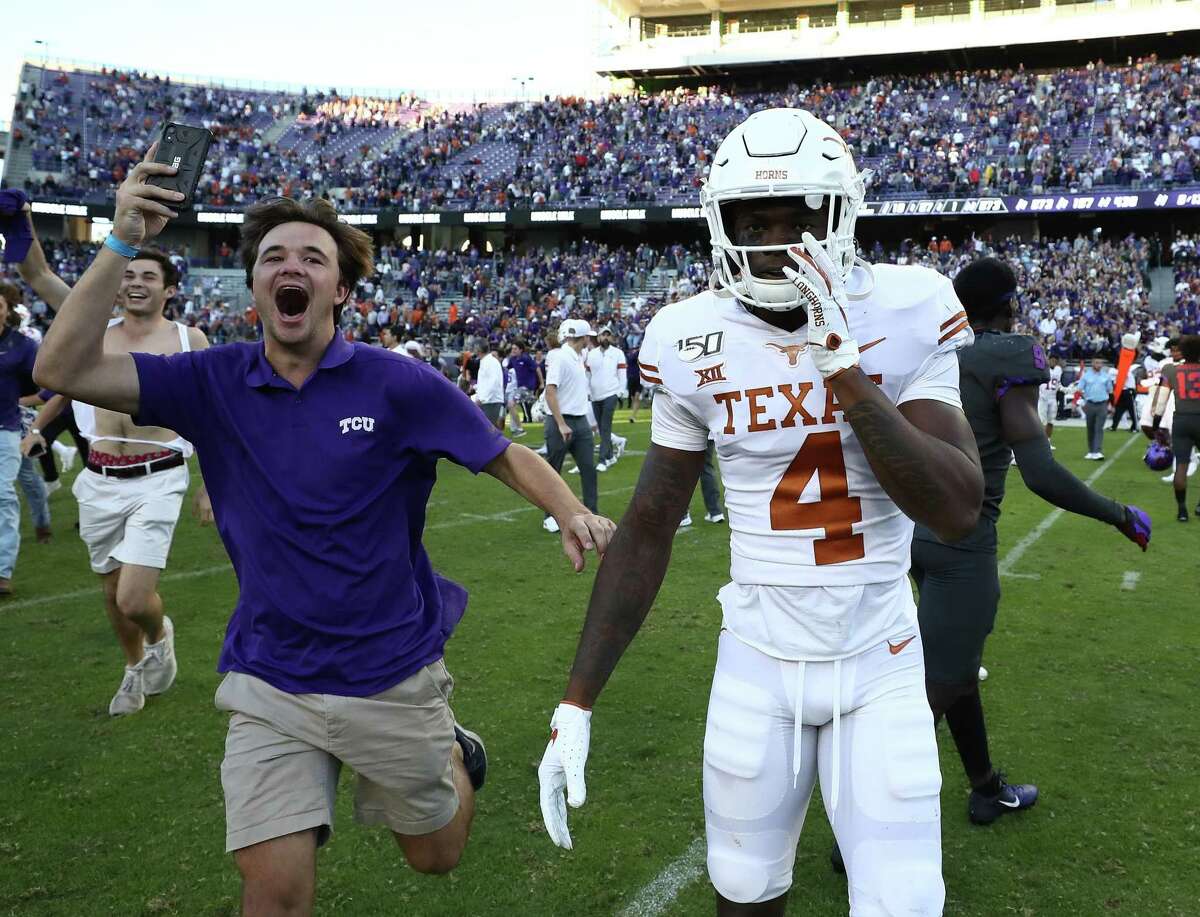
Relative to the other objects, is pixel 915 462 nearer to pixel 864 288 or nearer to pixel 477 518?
pixel 864 288

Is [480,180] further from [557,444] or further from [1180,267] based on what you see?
[557,444]

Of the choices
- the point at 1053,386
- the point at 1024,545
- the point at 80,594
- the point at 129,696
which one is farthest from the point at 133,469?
the point at 1053,386

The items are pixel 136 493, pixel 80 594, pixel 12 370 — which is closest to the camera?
pixel 136 493

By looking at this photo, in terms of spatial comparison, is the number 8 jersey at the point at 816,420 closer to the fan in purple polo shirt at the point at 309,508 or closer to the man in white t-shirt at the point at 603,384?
the fan in purple polo shirt at the point at 309,508

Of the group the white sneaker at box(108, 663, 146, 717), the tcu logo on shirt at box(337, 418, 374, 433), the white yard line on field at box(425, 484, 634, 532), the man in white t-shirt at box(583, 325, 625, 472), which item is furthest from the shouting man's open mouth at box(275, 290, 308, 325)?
the man in white t-shirt at box(583, 325, 625, 472)

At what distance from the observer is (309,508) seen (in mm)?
2713

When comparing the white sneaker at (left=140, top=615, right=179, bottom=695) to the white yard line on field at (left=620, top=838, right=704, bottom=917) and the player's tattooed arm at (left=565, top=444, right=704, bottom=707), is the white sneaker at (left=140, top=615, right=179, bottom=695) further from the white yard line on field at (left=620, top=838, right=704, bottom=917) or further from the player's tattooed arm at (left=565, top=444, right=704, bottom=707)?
the player's tattooed arm at (left=565, top=444, right=704, bottom=707)

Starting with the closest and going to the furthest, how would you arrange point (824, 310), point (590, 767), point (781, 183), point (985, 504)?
point (824, 310) < point (781, 183) < point (985, 504) < point (590, 767)

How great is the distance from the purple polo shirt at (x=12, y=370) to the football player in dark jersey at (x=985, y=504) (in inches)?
253

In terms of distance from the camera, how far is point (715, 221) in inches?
93.0

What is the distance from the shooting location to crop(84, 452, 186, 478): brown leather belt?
5203mm

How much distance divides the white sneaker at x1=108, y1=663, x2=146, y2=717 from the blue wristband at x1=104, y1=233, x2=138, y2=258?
339cm

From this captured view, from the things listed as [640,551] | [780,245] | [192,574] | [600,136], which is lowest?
[192,574]

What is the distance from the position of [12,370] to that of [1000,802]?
6.93 meters
